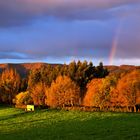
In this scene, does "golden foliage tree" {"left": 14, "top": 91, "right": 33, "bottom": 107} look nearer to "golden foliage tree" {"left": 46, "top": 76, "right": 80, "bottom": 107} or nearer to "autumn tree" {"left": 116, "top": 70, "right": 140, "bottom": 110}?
"golden foliage tree" {"left": 46, "top": 76, "right": 80, "bottom": 107}

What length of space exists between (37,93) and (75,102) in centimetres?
1754

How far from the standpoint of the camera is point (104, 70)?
145625 mm

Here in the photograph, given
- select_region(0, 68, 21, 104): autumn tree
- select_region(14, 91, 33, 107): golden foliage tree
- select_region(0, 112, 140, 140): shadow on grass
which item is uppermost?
select_region(0, 68, 21, 104): autumn tree

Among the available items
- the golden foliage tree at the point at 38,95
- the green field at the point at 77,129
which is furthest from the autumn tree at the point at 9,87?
the green field at the point at 77,129

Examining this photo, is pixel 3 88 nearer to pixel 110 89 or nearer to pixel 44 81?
pixel 44 81

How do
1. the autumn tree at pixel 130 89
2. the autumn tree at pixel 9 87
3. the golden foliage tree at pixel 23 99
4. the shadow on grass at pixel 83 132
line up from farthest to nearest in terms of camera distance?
the autumn tree at pixel 9 87 < the golden foliage tree at pixel 23 99 < the autumn tree at pixel 130 89 < the shadow on grass at pixel 83 132

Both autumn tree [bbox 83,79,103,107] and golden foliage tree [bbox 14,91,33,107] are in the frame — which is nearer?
autumn tree [bbox 83,79,103,107]

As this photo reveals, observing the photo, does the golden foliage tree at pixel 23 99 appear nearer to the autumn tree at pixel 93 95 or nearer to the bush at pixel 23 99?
the bush at pixel 23 99

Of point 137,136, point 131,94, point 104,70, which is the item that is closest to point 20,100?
point 104,70

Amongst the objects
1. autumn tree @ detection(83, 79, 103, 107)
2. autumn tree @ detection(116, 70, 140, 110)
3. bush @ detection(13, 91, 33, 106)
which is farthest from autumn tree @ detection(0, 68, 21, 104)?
autumn tree @ detection(116, 70, 140, 110)

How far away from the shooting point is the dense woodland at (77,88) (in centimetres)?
10047

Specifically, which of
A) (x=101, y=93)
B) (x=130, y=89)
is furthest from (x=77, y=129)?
(x=101, y=93)

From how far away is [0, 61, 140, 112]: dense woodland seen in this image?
10047cm

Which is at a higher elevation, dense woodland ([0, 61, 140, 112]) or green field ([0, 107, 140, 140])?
dense woodland ([0, 61, 140, 112])
